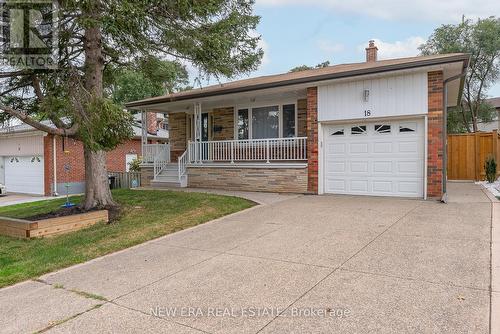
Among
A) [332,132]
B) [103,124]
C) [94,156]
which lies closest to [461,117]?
[332,132]

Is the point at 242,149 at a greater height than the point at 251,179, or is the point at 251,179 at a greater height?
the point at 242,149

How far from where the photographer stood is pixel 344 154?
35.4 feet

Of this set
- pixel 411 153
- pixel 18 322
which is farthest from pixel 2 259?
pixel 411 153

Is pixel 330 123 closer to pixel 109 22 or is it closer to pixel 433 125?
pixel 433 125

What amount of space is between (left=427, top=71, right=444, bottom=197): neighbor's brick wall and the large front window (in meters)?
4.81

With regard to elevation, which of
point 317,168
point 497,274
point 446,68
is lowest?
point 497,274

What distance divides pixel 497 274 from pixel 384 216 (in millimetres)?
3366

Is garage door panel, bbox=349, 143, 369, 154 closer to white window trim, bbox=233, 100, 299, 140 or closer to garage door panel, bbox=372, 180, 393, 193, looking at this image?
garage door panel, bbox=372, 180, 393, 193

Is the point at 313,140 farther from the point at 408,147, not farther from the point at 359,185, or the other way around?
the point at 408,147

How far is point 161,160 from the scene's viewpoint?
15.2 meters

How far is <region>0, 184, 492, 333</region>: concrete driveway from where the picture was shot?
3.12m

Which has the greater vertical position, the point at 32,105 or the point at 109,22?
the point at 109,22

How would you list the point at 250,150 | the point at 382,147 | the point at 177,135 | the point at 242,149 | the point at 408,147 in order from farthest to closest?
1. the point at 177,135
2. the point at 242,149
3. the point at 250,150
4. the point at 382,147
5. the point at 408,147

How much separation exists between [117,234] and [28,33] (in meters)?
4.26
